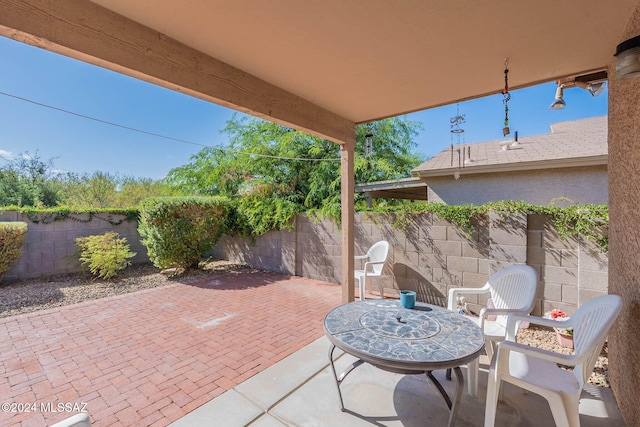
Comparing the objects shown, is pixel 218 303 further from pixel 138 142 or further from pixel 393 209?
pixel 138 142

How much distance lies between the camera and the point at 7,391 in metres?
2.25

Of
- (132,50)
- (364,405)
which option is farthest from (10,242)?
(364,405)

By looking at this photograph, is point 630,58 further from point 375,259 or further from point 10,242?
point 10,242

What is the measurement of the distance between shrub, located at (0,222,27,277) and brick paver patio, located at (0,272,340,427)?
2.33 m

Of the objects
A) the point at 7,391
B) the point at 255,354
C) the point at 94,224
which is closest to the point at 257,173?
the point at 94,224

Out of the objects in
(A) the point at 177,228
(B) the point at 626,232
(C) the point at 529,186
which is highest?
(C) the point at 529,186

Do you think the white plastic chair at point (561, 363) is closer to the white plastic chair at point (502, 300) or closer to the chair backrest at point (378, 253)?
the white plastic chair at point (502, 300)

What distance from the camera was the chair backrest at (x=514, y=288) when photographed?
2465 millimetres

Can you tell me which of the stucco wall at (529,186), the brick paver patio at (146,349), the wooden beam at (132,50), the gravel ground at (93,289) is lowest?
the brick paver patio at (146,349)

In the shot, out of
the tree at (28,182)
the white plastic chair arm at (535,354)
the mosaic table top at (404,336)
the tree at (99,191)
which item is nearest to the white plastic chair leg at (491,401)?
the white plastic chair arm at (535,354)

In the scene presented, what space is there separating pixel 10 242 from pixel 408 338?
738cm

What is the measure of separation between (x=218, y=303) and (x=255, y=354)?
187cm

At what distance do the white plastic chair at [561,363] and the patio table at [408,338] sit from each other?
0.20 m

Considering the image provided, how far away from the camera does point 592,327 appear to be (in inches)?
66.1
